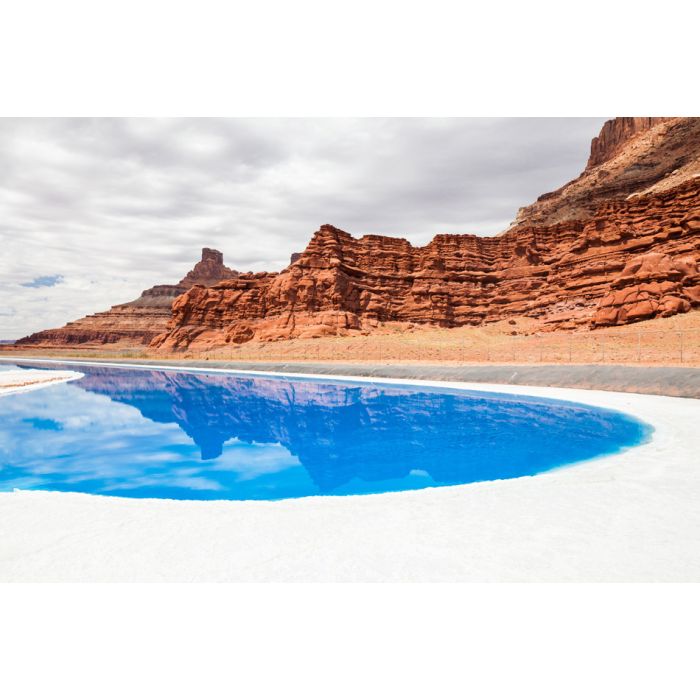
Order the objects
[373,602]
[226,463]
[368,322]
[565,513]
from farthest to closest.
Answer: [368,322], [226,463], [565,513], [373,602]

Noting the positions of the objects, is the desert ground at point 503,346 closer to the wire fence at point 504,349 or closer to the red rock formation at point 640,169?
the wire fence at point 504,349

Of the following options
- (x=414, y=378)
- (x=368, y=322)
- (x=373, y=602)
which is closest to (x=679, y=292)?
(x=414, y=378)

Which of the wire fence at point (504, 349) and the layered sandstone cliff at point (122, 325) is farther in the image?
the layered sandstone cliff at point (122, 325)

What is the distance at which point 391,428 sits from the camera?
13.9m

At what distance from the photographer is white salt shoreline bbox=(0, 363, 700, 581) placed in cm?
365

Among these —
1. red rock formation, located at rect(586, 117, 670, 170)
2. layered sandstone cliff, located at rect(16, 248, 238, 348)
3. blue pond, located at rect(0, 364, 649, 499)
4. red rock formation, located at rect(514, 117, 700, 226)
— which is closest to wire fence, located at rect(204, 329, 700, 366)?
blue pond, located at rect(0, 364, 649, 499)

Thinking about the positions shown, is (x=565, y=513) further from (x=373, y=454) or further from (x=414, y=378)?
(x=414, y=378)

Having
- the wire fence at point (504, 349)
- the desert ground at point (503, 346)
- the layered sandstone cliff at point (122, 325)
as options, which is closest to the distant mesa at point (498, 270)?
the desert ground at point (503, 346)

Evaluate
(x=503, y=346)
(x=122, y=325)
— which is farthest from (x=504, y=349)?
(x=122, y=325)

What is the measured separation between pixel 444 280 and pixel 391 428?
2361 inches

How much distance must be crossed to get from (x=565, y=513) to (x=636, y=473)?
2495mm

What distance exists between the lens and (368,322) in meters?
62.6

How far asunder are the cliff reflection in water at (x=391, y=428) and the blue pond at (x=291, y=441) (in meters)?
0.05

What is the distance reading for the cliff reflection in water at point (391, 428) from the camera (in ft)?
31.5
